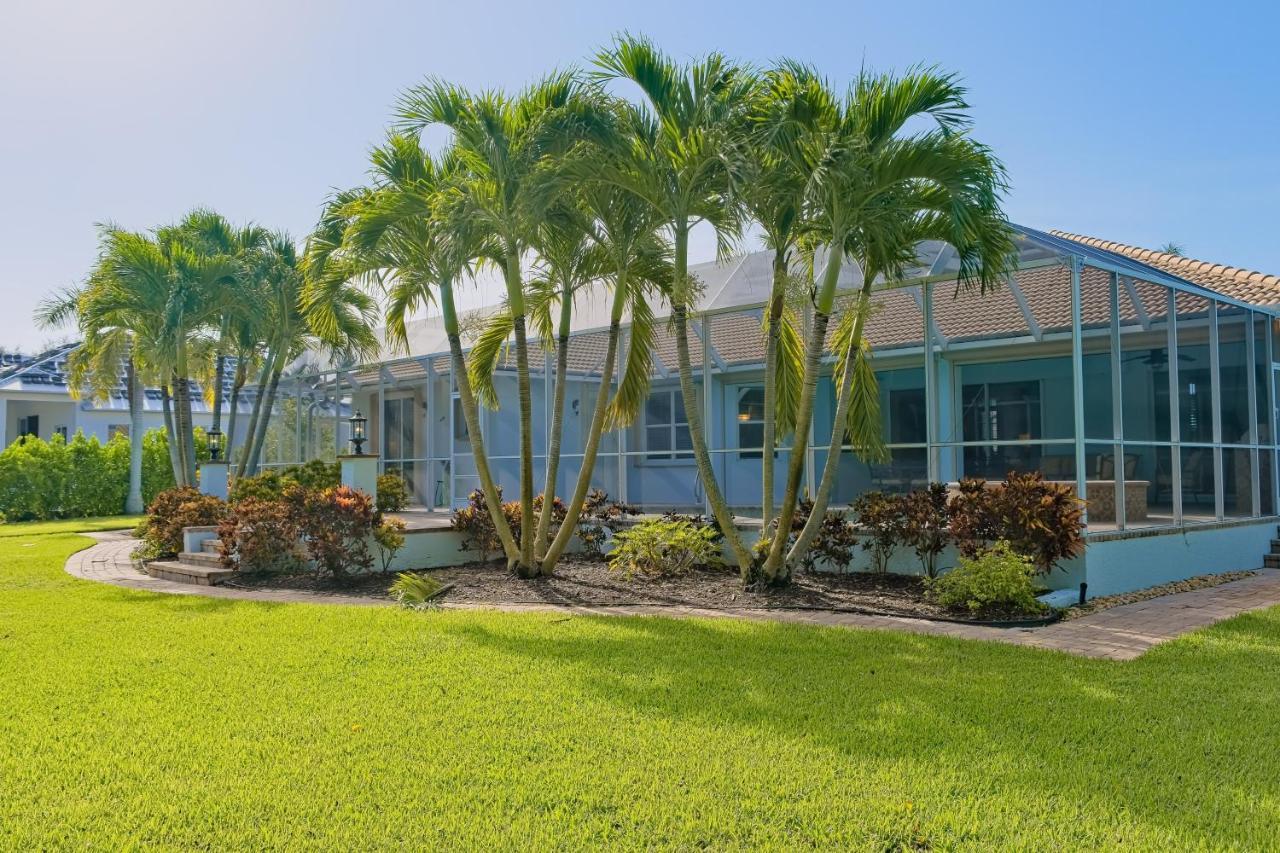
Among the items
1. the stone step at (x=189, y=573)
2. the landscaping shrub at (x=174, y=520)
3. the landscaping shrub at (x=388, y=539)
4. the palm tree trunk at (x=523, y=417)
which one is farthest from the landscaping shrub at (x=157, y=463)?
the palm tree trunk at (x=523, y=417)

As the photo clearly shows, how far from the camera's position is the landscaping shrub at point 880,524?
370 inches

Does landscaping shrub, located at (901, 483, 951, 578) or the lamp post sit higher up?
the lamp post

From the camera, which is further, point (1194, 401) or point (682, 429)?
point (682, 429)

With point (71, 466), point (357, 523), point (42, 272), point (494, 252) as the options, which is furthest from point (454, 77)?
point (71, 466)

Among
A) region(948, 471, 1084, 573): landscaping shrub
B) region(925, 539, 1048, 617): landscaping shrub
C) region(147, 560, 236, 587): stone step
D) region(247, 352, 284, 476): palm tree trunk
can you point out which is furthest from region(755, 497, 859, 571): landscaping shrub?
region(247, 352, 284, 476): palm tree trunk

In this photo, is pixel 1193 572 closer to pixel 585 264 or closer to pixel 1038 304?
pixel 1038 304

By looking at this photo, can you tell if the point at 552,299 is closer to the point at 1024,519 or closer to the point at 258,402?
the point at 1024,519

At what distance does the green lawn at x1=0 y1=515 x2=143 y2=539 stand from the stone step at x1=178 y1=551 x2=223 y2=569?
8.59 metres

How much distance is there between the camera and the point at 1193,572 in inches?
407

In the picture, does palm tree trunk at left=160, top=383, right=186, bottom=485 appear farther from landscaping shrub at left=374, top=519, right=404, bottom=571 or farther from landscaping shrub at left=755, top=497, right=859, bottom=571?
landscaping shrub at left=755, top=497, right=859, bottom=571

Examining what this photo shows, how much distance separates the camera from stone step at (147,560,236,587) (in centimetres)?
1068

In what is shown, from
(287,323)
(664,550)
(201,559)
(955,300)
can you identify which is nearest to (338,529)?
(201,559)

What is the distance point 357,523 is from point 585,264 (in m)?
3.93

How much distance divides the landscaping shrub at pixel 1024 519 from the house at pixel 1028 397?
0.45 m
